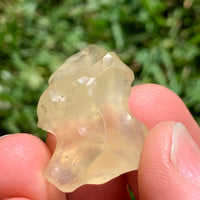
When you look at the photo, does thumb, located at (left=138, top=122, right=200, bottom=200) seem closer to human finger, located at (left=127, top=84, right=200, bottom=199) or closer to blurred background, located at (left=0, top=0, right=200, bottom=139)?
human finger, located at (left=127, top=84, right=200, bottom=199)

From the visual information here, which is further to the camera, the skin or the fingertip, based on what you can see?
the fingertip

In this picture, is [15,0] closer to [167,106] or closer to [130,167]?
[167,106]

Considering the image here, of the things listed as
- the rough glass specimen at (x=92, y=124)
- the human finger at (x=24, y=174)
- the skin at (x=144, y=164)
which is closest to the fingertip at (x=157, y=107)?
the skin at (x=144, y=164)

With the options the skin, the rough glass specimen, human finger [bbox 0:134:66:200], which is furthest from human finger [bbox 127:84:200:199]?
human finger [bbox 0:134:66:200]

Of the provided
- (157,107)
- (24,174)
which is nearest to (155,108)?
(157,107)

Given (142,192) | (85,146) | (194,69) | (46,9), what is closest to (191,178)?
(142,192)

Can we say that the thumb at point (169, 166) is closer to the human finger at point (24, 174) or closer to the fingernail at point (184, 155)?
the fingernail at point (184, 155)
